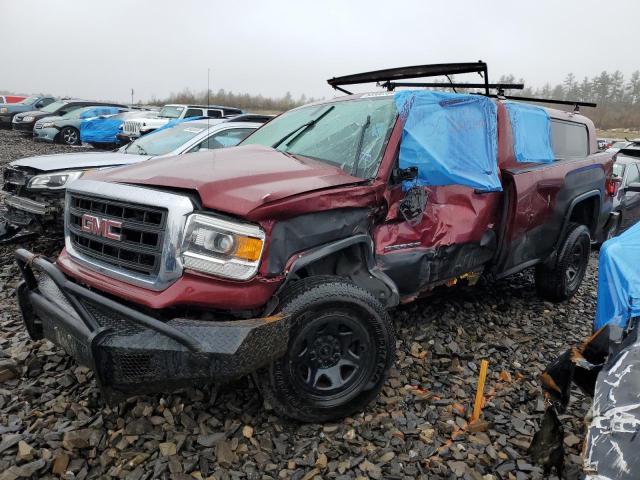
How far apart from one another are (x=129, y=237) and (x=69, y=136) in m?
16.7

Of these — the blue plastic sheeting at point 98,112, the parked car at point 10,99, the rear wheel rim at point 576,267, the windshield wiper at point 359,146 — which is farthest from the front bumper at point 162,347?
the parked car at point 10,99

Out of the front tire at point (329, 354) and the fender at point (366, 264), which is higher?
the fender at point (366, 264)

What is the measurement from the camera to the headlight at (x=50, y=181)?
508 cm

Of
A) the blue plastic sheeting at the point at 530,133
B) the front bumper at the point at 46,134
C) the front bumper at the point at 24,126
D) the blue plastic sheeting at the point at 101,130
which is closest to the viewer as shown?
the blue plastic sheeting at the point at 530,133

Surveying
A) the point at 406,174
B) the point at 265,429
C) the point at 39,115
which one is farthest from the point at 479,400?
the point at 39,115

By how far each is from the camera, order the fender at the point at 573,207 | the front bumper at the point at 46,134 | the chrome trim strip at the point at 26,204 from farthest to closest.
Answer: the front bumper at the point at 46,134 < the chrome trim strip at the point at 26,204 < the fender at the point at 573,207

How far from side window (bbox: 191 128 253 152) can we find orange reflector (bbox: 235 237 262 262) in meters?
4.19

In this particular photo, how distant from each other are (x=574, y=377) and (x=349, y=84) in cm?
325

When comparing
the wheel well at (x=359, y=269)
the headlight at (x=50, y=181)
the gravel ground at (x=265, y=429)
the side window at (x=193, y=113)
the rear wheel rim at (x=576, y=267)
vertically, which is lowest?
the gravel ground at (x=265, y=429)

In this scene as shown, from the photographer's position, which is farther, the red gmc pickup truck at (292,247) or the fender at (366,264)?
the fender at (366,264)

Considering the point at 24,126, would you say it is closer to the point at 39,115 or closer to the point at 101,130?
the point at 39,115

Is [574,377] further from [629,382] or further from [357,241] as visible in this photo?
[357,241]

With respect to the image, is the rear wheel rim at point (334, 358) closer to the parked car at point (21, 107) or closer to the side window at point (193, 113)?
the side window at point (193, 113)

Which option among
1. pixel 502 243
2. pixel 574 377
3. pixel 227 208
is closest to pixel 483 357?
pixel 502 243
